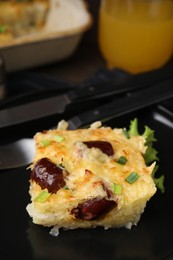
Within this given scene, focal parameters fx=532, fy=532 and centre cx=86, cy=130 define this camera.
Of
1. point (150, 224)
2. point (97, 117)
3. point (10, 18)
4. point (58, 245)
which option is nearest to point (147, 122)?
point (97, 117)

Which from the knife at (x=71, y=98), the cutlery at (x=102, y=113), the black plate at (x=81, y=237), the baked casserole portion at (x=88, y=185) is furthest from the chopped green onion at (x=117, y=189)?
the knife at (x=71, y=98)

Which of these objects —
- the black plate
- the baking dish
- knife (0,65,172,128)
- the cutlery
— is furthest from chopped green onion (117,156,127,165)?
the baking dish

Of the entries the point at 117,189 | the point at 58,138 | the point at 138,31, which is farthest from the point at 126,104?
the point at 138,31

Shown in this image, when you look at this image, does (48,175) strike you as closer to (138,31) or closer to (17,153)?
(17,153)

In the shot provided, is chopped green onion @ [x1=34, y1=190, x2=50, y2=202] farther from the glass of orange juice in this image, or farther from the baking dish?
the glass of orange juice

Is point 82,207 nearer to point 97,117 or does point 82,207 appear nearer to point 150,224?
point 150,224

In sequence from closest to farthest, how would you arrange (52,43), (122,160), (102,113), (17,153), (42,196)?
(42,196)
(122,160)
(17,153)
(102,113)
(52,43)

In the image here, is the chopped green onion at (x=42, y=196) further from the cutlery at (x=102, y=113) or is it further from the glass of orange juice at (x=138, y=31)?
the glass of orange juice at (x=138, y=31)
